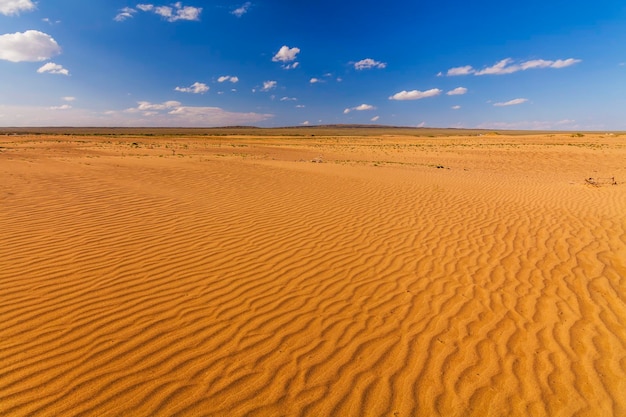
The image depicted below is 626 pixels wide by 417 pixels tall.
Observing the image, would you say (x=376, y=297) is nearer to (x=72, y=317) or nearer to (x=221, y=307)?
(x=221, y=307)

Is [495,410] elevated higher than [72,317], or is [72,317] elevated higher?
[72,317]

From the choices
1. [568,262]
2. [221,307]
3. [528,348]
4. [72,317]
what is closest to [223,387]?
[221,307]

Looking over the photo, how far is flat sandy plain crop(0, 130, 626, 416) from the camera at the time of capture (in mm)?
3061

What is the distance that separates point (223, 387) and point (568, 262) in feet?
19.9

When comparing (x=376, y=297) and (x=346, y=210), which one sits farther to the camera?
(x=346, y=210)

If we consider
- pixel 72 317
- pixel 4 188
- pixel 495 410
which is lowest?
pixel 495 410

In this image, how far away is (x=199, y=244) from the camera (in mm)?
6289

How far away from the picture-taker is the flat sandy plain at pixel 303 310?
3.06m

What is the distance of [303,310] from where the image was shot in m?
4.40

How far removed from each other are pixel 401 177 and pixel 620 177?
1100cm

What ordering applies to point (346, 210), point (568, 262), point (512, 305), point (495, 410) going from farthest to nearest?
point (346, 210)
point (568, 262)
point (512, 305)
point (495, 410)

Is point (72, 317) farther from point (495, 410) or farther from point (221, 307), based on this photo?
point (495, 410)

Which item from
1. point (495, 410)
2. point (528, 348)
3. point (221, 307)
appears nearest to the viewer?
point (495, 410)

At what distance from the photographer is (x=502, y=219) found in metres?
8.66
